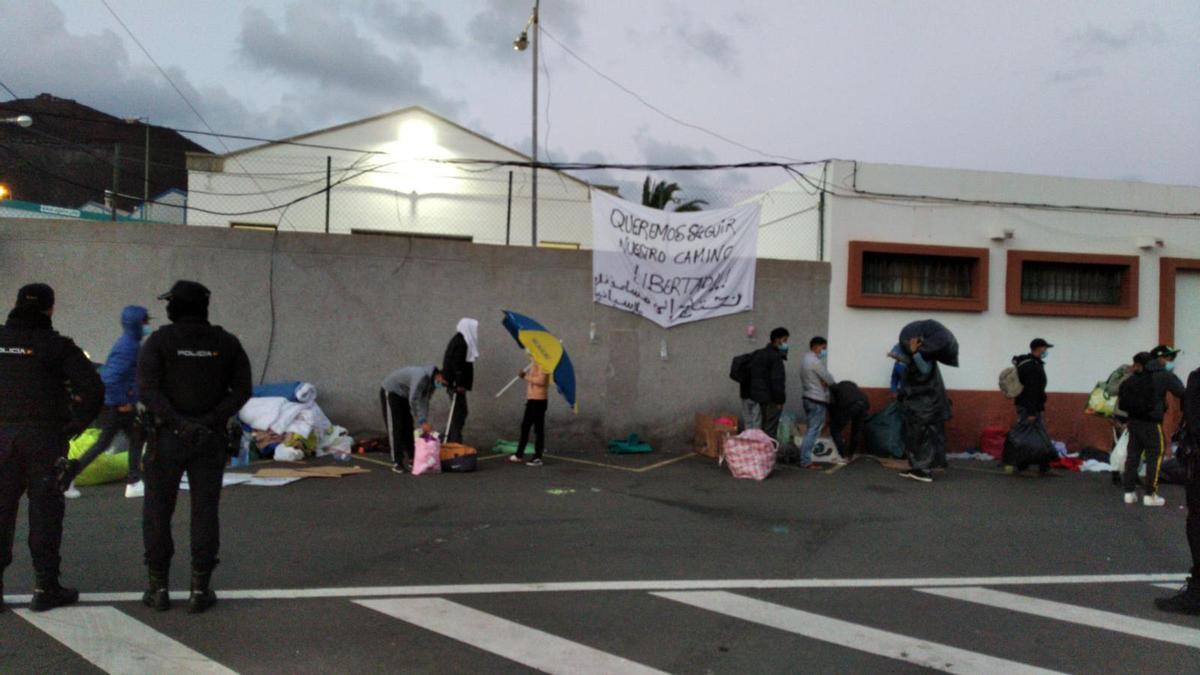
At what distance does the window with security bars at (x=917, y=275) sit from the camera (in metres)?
13.0

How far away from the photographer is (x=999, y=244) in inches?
517

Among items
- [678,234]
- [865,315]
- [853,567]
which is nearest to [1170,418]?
[865,315]

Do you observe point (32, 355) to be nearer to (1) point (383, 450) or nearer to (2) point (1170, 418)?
(1) point (383, 450)

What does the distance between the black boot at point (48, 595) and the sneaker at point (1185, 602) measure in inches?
263

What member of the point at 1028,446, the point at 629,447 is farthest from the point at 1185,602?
the point at 629,447

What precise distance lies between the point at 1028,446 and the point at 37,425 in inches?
417

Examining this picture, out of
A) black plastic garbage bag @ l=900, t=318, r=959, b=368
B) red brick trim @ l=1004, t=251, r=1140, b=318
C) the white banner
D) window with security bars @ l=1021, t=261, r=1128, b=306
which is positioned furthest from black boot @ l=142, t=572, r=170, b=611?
window with security bars @ l=1021, t=261, r=1128, b=306

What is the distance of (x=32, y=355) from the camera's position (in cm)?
466

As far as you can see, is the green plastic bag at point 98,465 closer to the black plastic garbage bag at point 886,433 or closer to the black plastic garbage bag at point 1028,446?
the black plastic garbage bag at point 886,433

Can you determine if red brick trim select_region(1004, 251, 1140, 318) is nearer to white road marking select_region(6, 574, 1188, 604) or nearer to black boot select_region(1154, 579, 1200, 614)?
white road marking select_region(6, 574, 1188, 604)

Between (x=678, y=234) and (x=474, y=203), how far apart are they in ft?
30.1

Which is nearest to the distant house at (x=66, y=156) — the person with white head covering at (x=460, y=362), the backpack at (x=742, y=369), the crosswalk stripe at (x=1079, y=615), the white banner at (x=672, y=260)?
the white banner at (x=672, y=260)

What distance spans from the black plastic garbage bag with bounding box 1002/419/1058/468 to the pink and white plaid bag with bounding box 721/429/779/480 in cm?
341

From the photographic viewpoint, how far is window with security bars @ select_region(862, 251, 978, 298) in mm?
12984
